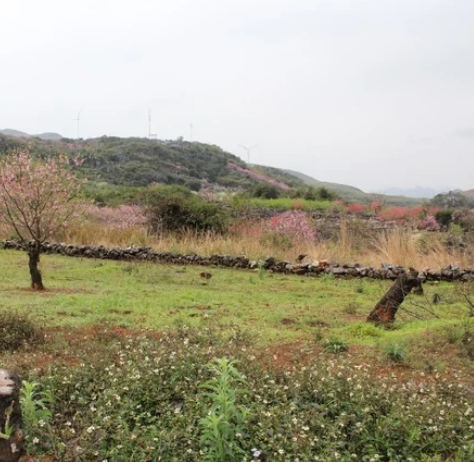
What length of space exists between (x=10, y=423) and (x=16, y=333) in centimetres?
250

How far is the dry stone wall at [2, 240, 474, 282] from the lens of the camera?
11.3 m

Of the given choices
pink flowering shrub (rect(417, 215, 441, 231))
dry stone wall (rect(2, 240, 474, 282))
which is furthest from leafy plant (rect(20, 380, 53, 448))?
pink flowering shrub (rect(417, 215, 441, 231))

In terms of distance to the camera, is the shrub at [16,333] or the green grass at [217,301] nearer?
the shrub at [16,333]

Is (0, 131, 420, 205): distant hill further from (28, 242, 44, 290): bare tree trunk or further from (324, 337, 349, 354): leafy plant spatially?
Result: (324, 337, 349, 354): leafy plant

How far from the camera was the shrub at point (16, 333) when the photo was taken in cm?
541

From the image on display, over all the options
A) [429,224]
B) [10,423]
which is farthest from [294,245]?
[10,423]

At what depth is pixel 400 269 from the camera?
11.5m

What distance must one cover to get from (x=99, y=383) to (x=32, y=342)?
1563 mm

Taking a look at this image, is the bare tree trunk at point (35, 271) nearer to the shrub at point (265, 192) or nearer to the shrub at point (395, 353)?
the shrub at point (395, 353)

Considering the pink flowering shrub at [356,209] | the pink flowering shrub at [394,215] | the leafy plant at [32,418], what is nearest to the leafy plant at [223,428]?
the leafy plant at [32,418]

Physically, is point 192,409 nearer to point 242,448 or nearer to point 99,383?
point 242,448

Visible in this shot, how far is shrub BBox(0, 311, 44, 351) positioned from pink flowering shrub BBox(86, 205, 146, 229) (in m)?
11.0

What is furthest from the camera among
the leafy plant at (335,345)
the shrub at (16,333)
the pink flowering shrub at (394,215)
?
the pink flowering shrub at (394,215)

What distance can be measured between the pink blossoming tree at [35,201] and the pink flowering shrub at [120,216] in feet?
19.6
